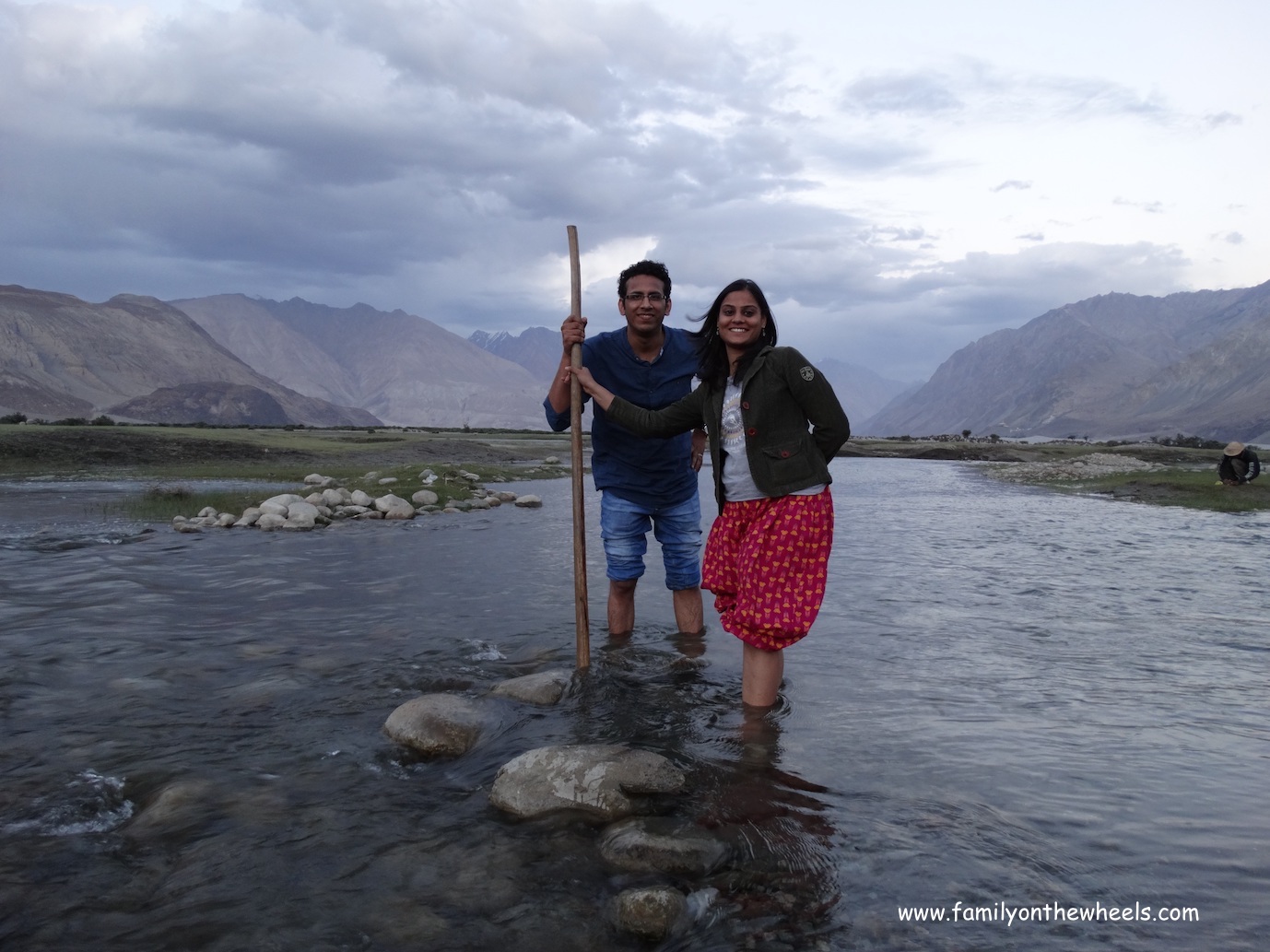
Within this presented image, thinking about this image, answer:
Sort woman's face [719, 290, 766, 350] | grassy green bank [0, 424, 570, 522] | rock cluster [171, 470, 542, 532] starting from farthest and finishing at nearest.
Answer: grassy green bank [0, 424, 570, 522] → rock cluster [171, 470, 542, 532] → woman's face [719, 290, 766, 350]

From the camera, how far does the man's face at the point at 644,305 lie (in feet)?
21.0

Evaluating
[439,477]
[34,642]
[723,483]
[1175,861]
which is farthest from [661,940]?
[439,477]

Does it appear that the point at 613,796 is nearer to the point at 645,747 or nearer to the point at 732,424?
the point at 645,747

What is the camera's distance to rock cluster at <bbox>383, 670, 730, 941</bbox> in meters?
3.30

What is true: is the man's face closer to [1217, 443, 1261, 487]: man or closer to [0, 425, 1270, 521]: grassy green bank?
[0, 425, 1270, 521]: grassy green bank

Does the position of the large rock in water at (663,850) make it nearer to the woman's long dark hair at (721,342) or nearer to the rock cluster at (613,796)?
the rock cluster at (613,796)

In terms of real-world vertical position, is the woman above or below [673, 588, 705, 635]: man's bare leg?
above

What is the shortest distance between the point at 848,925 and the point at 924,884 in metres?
0.47

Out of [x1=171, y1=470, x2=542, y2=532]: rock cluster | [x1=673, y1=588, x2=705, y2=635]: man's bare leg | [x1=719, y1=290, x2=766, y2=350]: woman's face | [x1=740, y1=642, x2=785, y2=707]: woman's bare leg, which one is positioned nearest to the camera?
[x1=719, y1=290, x2=766, y2=350]: woman's face

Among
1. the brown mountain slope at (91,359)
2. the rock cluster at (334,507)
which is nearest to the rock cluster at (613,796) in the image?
the rock cluster at (334,507)

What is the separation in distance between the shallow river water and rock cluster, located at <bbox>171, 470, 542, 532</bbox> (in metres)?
5.92

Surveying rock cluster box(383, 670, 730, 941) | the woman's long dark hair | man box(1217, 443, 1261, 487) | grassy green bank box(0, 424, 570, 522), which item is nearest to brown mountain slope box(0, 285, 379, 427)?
grassy green bank box(0, 424, 570, 522)

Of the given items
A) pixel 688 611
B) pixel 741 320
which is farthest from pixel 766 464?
pixel 688 611

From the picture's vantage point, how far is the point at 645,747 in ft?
16.5
